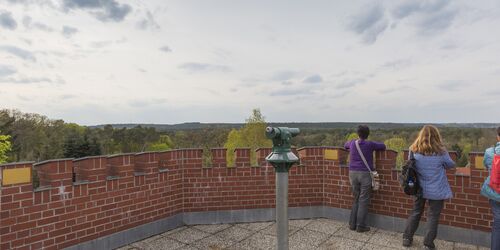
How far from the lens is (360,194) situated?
5410 mm

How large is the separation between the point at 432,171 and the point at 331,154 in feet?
5.93

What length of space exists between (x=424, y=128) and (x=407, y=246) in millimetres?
1617

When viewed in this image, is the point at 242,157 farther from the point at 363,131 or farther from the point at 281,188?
the point at 281,188

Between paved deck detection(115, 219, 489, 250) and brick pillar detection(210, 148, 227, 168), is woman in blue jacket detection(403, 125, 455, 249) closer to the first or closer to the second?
paved deck detection(115, 219, 489, 250)

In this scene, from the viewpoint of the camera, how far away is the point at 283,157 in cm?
252

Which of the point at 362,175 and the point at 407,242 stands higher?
the point at 362,175

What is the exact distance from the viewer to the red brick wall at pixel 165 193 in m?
3.99

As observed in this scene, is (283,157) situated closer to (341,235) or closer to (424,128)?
(424,128)

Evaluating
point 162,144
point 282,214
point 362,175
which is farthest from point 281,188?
point 162,144

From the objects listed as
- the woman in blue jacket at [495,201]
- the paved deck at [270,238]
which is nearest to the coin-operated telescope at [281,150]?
the paved deck at [270,238]

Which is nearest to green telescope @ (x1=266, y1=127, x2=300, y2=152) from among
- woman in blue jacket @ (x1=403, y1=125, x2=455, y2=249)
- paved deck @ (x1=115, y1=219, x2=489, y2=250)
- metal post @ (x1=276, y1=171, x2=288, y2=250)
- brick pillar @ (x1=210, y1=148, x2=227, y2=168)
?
metal post @ (x1=276, y1=171, x2=288, y2=250)

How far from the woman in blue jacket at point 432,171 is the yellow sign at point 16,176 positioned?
466 cm

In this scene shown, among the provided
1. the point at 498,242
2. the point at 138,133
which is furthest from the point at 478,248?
the point at 138,133

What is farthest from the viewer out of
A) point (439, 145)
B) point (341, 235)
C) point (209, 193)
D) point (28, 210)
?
point (209, 193)
